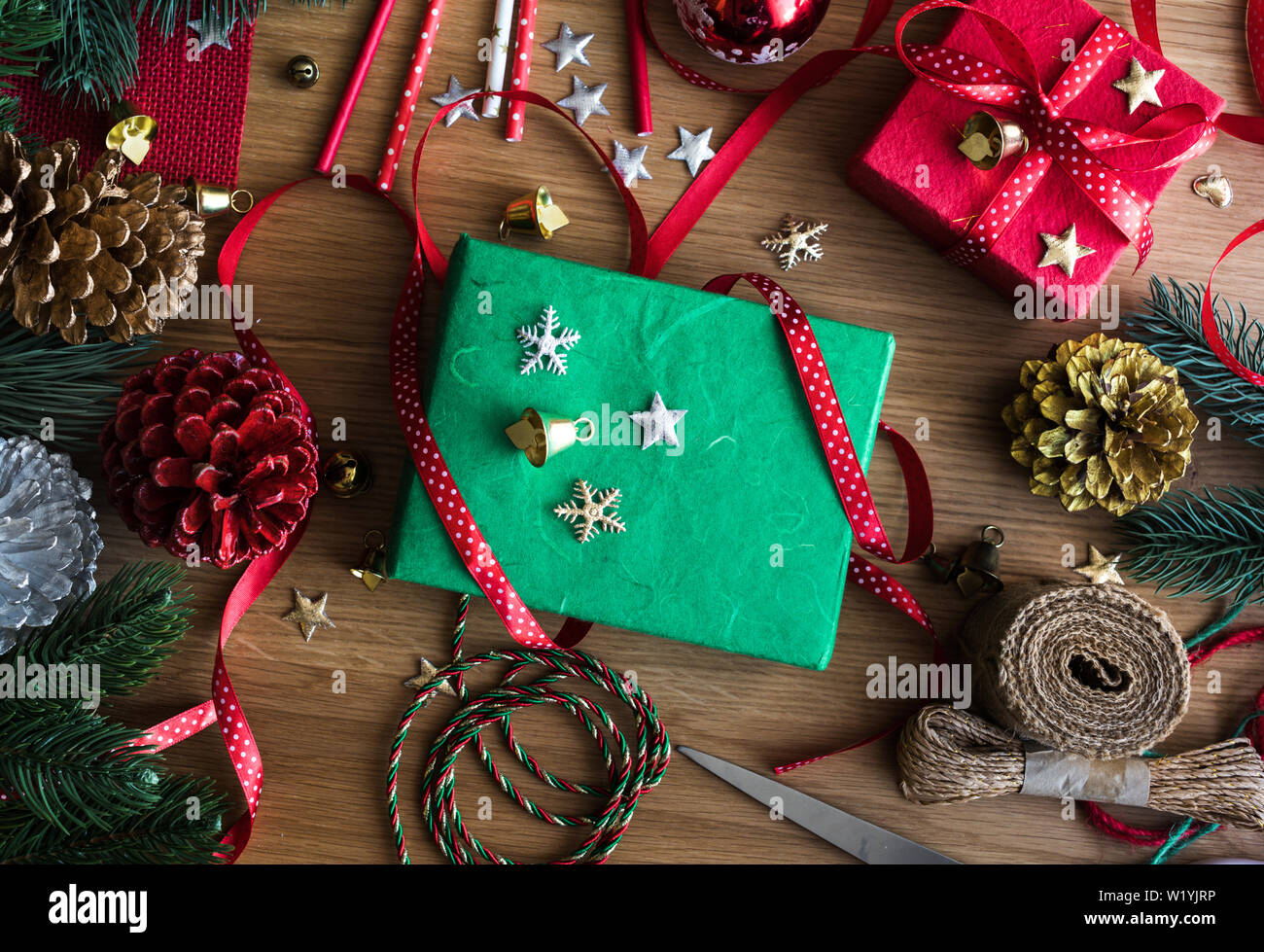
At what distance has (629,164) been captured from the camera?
993 millimetres

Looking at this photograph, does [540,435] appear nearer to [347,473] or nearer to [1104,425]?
[347,473]

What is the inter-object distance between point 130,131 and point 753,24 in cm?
68

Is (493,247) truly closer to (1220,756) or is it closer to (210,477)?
(210,477)

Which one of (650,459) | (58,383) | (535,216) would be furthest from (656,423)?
(58,383)

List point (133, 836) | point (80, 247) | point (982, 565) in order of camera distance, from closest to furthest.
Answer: point (80, 247) → point (133, 836) → point (982, 565)

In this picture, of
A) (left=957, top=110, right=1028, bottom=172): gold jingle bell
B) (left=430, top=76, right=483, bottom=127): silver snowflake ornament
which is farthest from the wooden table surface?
(left=957, top=110, right=1028, bottom=172): gold jingle bell

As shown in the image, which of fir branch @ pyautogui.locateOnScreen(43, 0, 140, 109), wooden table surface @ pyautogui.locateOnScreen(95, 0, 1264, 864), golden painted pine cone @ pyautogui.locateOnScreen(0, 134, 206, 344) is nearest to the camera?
golden painted pine cone @ pyautogui.locateOnScreen(0, 134, 206, 344)

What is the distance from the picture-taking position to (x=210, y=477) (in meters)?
0.77

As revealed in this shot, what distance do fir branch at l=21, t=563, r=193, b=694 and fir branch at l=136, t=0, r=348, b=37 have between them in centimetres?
60

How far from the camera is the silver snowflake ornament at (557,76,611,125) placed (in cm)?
99

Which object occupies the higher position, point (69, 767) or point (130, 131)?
point (130, 131)

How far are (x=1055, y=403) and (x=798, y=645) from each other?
394mm

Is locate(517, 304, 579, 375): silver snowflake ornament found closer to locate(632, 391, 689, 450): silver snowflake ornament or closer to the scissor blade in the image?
locate(632, 391, 689, 450): silver snowflake ornament

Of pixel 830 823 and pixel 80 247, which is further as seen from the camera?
pixel 830 823
